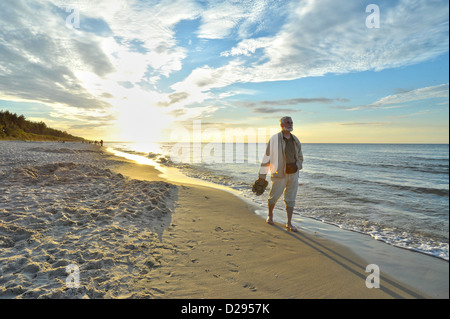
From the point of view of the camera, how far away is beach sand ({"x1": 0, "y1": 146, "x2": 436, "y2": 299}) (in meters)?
2.85

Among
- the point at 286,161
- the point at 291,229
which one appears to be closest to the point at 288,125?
the point at 286,161

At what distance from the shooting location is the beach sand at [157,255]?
2.85 meters

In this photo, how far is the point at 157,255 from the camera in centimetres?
371

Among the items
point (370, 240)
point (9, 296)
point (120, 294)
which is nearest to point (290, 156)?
point (370, 240)

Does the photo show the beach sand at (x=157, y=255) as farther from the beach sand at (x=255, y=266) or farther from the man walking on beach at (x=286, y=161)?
the man walking on beach at (x=286, y=161)

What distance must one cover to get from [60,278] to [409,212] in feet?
35.9

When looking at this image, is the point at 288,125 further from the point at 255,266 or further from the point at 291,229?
the point at 255,266

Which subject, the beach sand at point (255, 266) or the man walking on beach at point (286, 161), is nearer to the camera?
the beach sand at point (255, 266)

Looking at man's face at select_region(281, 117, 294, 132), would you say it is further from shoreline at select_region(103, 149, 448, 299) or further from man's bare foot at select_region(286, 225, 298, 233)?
shoreline at select_region(103, 149, 448, 299)

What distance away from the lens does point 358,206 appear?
8.77 m

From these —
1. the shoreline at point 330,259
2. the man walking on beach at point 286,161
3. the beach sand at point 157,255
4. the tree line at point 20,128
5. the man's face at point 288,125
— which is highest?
the tree line at point 20,128

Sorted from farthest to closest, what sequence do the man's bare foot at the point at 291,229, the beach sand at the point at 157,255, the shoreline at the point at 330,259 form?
the man's bare foot at the point at 291,229
the shoreline at the point at 330,259
the beach sand at the point at 157,255

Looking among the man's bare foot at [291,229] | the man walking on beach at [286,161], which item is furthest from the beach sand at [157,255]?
the man walking on beach at [286,161]
